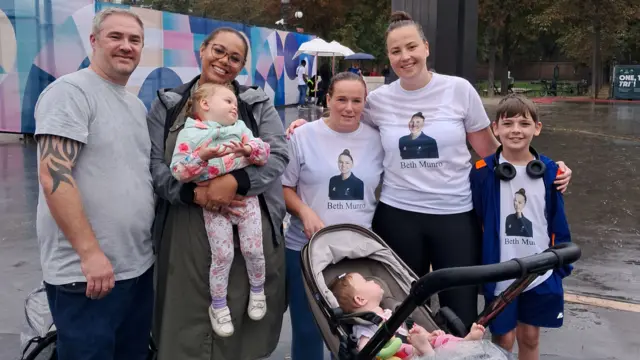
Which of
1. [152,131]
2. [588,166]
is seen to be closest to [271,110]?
[152,131]

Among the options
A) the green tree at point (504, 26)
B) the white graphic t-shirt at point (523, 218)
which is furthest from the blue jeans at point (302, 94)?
the white graphic t-shirt at point (523, 218)

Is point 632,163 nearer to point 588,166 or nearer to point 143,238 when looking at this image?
point 588,166

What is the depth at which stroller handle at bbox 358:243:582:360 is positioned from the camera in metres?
1.95

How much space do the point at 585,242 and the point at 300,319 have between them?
15.3ft

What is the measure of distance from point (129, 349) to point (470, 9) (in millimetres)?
5239

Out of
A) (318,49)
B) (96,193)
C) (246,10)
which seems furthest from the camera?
(246,10)

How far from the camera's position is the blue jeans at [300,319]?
3.29m

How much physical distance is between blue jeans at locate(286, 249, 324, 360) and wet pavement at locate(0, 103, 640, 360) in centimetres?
70

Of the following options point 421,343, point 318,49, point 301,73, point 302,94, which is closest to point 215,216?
point 421,343

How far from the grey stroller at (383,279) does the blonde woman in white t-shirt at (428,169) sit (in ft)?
0.98

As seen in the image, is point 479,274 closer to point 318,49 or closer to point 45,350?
point 45,350

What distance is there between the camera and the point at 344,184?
3.16m

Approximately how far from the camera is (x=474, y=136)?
332 centimetres

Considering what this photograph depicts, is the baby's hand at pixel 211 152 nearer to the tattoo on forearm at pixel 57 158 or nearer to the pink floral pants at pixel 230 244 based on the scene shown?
the pink floral pants at pixel 230 244
